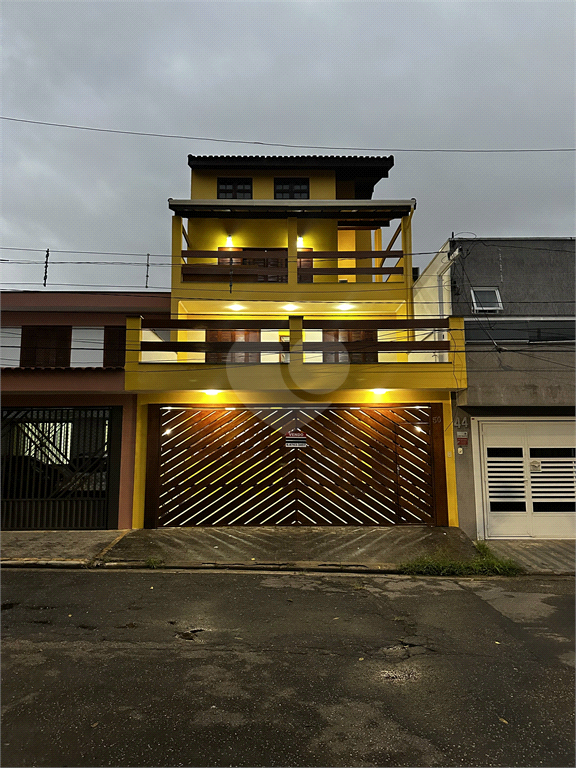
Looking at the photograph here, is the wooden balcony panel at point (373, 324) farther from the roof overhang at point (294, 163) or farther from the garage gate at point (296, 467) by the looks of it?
the roof overhang at point (294, 163)

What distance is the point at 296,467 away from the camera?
12.2m

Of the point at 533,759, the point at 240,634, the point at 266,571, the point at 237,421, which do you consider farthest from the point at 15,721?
the point at 237,421

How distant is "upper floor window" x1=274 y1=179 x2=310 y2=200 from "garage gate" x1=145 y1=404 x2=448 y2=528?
30.7 ft

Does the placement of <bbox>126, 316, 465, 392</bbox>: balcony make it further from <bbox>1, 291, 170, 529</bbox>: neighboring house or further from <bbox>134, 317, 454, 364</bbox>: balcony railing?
<bbox>1, 291, 170, 529</bbox>: neighboring house

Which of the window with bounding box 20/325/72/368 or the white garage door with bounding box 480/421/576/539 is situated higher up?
the window with bounding box 20/325/72/368

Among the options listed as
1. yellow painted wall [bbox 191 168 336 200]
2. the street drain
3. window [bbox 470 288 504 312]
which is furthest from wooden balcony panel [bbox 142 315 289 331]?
yellow painted wall [bbox 191 168 336 200]

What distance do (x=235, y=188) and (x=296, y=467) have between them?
11125mm

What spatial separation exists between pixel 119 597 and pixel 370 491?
6537mm

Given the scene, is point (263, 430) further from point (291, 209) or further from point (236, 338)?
point (291, 209)

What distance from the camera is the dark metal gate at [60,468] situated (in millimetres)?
12008

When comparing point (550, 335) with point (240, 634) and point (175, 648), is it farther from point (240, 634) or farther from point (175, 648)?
point (175, 648)

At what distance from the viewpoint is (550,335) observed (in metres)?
11.6

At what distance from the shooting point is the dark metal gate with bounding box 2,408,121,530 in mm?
12008

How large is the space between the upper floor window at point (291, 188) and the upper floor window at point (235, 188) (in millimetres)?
1029
